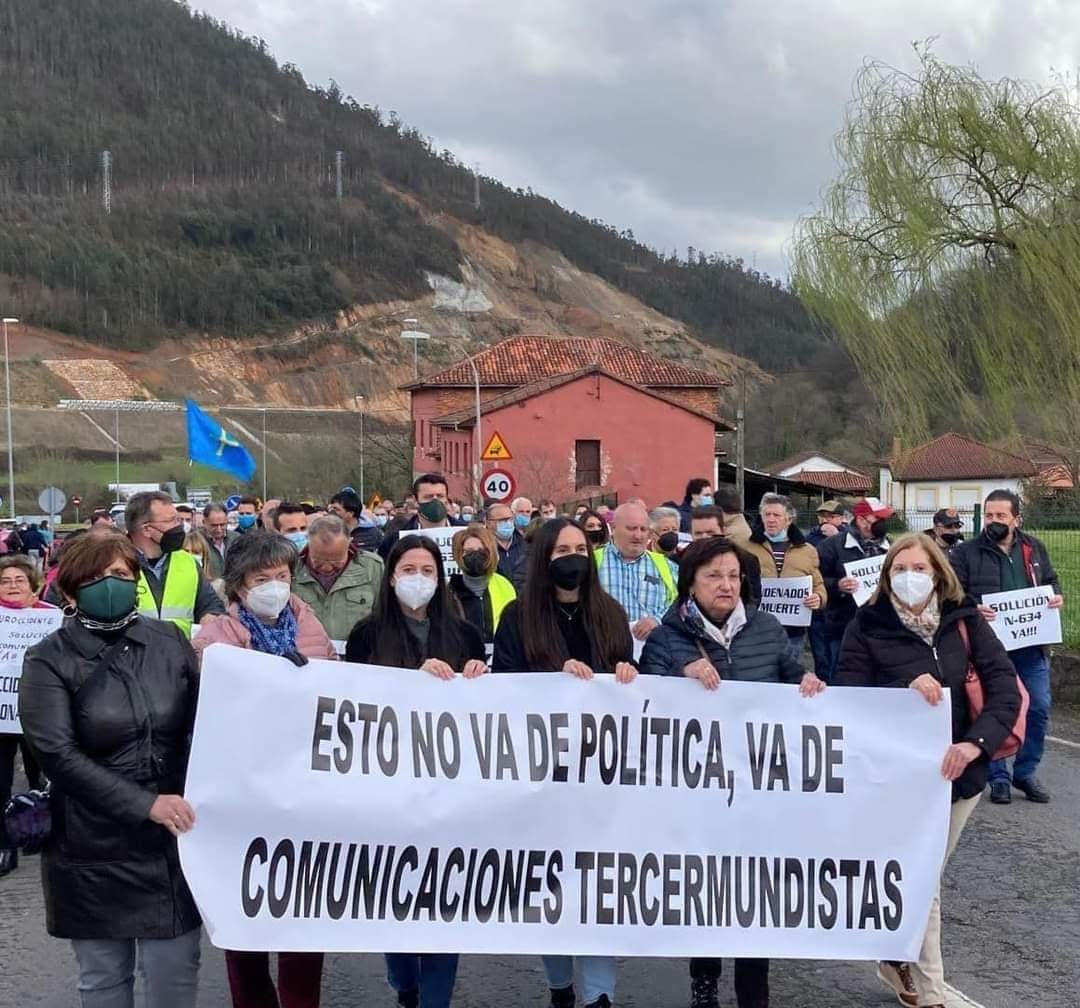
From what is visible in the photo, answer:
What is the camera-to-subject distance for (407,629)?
5137mm

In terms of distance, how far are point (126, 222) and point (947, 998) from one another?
18735 centimetres

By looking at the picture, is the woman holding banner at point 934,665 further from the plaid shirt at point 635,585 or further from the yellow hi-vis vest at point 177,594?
the yellow hi-vis vest at point 177,594

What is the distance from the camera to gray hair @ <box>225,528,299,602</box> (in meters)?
4.81

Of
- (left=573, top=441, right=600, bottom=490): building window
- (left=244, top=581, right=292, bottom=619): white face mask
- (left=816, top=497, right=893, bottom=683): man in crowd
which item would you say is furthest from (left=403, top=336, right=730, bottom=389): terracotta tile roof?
(left=244, top=581, right=292, bottom=619): white face mask

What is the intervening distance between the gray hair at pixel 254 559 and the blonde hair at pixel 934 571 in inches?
86.1

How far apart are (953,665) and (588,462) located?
52819mm

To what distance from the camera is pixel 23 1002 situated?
207 inches

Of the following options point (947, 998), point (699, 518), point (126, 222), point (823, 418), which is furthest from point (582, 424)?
point (126, 222)

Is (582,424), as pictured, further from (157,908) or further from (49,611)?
(157,908)

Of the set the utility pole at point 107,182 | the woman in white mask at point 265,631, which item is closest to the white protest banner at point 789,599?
the woman in white mask at point 265,631

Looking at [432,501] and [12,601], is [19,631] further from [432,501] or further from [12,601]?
[432,501]

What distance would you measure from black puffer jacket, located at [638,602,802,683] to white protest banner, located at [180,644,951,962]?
0.33ft

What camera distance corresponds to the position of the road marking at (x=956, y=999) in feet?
16.6

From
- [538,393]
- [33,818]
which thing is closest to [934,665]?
[33,818]
